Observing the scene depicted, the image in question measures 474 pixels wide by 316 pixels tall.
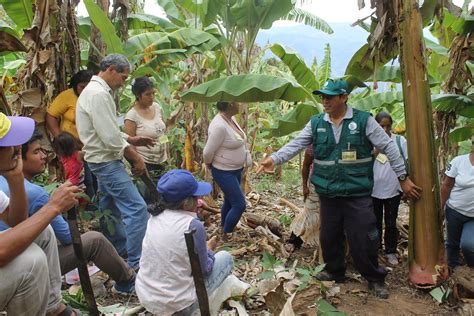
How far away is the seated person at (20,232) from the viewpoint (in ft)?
6.92

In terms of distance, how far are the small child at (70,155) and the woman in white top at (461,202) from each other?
3.26m

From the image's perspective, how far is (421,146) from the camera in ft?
11.7

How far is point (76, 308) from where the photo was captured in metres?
3.09

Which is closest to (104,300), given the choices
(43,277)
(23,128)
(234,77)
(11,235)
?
(43,277)

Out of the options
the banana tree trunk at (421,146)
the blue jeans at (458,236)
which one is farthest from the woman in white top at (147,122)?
the blue jeans at (458,236)

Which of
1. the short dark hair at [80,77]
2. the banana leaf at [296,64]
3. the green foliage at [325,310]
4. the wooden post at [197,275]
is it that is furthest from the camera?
the banana leaf at [296,64]

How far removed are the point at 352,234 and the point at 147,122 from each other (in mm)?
2338

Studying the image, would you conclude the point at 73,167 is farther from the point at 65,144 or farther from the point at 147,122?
the point at 147,122

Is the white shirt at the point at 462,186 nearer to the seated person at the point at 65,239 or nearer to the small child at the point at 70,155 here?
the seated person at the point at 65,239

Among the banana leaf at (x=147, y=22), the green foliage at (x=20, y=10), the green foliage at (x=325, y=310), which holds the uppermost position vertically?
the banana leaf at (x=147, y=22)

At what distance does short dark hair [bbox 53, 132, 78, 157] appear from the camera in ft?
12.5

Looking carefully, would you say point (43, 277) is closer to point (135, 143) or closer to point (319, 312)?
point (319, 312)

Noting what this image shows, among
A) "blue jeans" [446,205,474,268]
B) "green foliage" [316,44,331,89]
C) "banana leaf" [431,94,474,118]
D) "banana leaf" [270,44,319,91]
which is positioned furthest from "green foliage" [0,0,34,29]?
"green foliage" [316,44,331,89]

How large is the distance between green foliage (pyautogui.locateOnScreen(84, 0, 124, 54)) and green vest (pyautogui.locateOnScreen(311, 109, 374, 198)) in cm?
253
